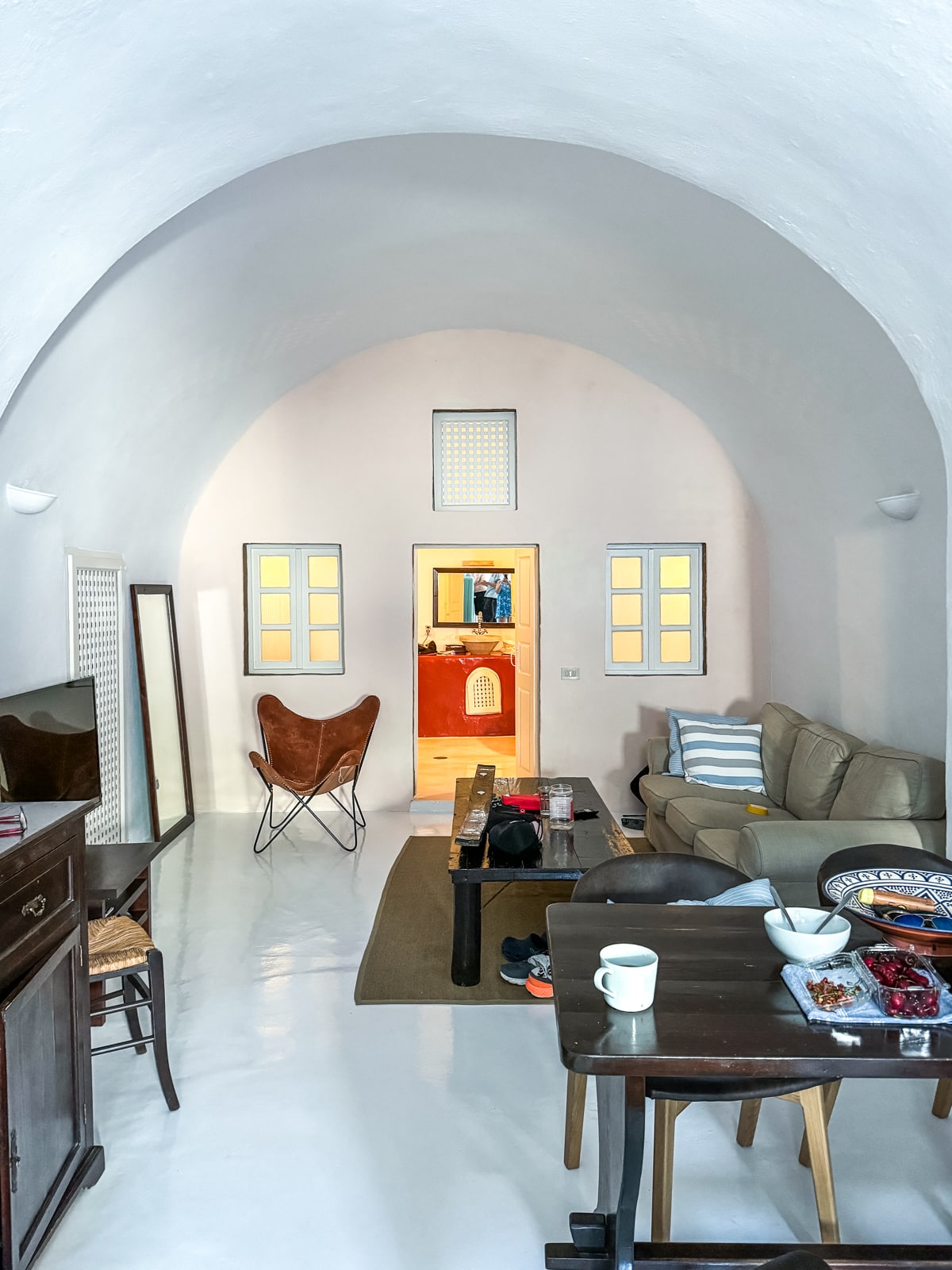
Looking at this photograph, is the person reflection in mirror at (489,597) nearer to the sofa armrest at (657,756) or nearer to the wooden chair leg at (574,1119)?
the sofa armrest at (657,756)

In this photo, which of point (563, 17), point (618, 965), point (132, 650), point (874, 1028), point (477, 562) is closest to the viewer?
point (874, 1028)

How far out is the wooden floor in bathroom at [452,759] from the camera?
779 centimetres

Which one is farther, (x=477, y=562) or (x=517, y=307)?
(x=477, y=562)

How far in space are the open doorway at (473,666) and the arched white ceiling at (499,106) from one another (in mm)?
4193

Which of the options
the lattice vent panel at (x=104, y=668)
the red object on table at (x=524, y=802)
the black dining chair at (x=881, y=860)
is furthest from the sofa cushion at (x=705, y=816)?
the lattice vent panel at (x=104, y=668)

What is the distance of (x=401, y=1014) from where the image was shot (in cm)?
373

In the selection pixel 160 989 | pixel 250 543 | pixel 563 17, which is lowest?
pixel 160 989

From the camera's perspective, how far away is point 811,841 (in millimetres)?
4039

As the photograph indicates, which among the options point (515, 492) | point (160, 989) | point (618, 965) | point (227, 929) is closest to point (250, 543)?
point (515, 492)

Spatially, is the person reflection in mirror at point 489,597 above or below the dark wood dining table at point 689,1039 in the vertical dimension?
above

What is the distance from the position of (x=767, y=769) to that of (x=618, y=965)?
4.18 meters

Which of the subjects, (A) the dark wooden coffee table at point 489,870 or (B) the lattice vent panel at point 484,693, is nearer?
(A) the dark wooden coffee table at point 489,870

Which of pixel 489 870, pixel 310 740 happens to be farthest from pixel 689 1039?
pixel 310 740

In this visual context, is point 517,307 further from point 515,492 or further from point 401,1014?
point 401,1014
